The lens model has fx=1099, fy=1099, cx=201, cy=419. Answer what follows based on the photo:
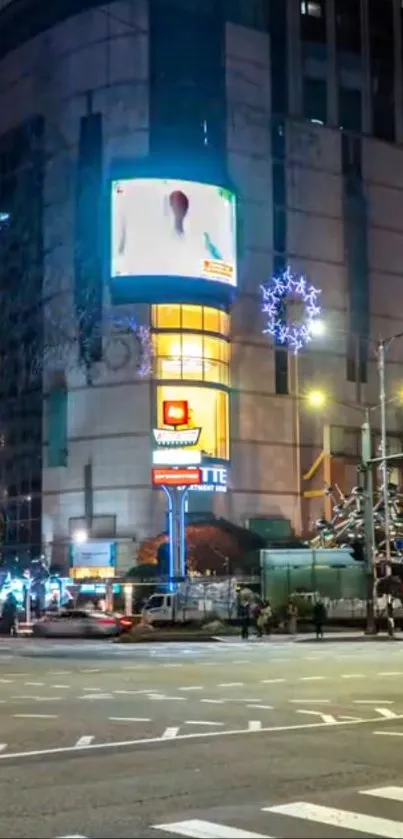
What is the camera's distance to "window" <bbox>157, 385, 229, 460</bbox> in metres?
70.1

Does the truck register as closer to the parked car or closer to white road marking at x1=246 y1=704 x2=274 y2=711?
Answer: the parked car

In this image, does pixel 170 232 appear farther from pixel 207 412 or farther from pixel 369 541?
pixel 369 541

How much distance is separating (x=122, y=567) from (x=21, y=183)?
28.3 meters

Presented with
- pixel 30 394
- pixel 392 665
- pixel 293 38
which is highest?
pixel 293 38

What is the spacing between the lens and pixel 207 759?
477 inches

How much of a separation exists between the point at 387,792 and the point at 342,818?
54.4 inches

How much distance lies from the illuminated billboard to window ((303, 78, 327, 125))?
491 inches

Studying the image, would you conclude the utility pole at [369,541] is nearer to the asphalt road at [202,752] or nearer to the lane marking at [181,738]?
the asphalt road at [202,752]

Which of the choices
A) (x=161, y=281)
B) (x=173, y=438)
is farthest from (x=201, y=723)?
(x=161, y=281)

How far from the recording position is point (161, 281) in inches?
2756

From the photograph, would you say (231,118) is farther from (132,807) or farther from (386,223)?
(132,807)

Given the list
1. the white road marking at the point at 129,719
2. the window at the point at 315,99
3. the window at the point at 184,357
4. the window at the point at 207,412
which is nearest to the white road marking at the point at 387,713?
the white road marking at the point at 129,719

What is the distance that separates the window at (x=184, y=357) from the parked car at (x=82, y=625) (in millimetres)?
Answer: 24541

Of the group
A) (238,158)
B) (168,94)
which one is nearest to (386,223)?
(238,158)
